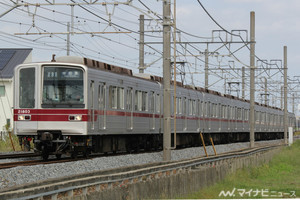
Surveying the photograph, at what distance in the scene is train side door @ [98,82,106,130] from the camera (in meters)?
20.6

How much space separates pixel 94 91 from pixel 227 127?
72.5ft

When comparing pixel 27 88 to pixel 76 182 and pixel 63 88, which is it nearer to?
pixel 63 88

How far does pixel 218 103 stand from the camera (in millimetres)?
39125

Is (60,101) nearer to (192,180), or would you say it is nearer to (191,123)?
(192,180)

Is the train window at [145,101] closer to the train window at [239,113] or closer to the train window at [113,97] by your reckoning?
the train window at [113,97]

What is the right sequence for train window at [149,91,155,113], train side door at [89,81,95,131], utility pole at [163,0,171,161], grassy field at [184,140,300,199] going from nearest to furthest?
1. grassy field at [184,140,300,199]
2. train side door at [89,81,95,131]
3. utility pole at [163,0,171,161]
4. train window at [149,91,155,113]

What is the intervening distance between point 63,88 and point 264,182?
6615 mm

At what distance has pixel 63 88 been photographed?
19.6 metres

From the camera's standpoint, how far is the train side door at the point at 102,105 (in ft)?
67.6

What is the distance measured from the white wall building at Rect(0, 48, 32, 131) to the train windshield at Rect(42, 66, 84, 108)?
28082 mm

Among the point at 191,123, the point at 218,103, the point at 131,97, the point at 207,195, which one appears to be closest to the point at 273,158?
the point at 191,123

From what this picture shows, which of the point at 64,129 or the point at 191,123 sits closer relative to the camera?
the point at 64,129

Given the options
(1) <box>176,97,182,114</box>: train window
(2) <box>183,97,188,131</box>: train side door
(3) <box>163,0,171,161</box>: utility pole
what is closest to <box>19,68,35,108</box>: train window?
(3) <box>163,0,171,161</box>: utility pole

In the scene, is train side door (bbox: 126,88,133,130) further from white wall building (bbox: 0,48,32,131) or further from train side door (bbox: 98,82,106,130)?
white wall building (bbox: 0,48,32,131)
